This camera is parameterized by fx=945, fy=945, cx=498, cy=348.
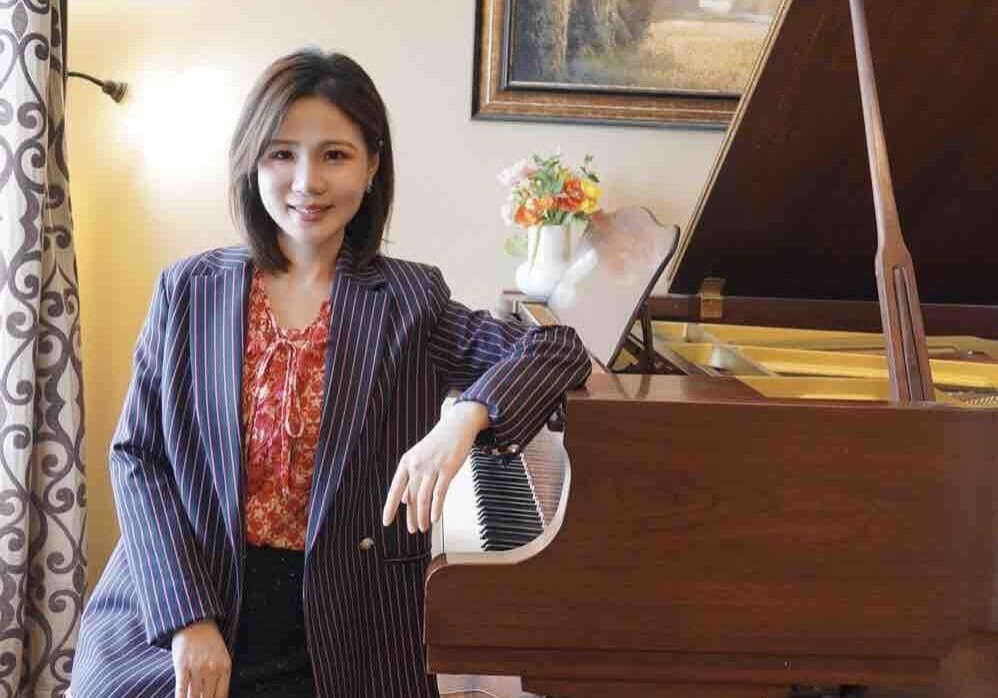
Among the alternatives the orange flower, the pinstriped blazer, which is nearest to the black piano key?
the pinstriped blazer

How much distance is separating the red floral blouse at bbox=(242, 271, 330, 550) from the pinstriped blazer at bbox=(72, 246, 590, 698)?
0.04 m

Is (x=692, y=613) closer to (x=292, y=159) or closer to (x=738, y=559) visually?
(x=738, y=559)

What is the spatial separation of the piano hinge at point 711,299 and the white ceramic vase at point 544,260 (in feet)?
1.22

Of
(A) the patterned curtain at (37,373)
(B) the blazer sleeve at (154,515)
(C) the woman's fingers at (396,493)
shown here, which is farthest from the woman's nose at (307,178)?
(A) the patterned curtain at (37,373)

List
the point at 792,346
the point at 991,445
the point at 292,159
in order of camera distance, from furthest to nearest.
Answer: the point at 792,346
the point at 292,159
the point at 991,445

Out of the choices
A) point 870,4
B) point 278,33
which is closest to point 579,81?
point 278,33

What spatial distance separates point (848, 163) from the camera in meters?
1.79

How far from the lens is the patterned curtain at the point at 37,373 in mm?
2043

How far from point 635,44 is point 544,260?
79 centimetres

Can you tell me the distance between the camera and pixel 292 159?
52.2 inches

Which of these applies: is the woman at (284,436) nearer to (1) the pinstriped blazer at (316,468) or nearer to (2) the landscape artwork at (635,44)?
(1) the pinstriped blazer at (316,468)

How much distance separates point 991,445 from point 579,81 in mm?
1892

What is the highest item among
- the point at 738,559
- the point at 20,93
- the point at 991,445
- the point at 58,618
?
the point at 20,93

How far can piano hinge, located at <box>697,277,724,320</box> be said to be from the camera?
209 cm
